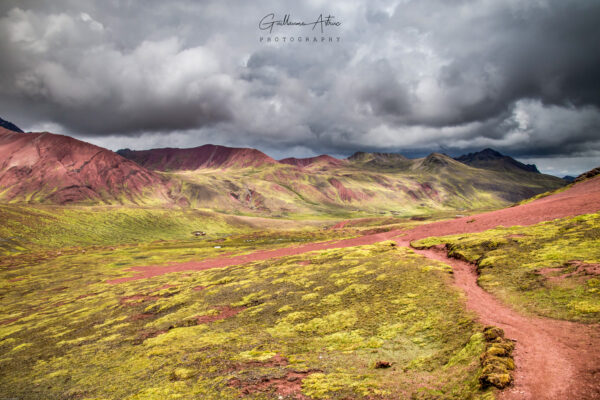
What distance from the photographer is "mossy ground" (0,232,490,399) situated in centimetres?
2050

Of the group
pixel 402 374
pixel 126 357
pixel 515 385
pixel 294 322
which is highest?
pixel 515 385

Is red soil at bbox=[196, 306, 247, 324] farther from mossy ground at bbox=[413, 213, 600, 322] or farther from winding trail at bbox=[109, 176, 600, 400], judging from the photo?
mossy ground at bbox=[413, 213, 600, 322]

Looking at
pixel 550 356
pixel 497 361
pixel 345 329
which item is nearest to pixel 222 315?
pixel 345 329

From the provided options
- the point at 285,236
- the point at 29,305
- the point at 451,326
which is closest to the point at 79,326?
the point at 29,305

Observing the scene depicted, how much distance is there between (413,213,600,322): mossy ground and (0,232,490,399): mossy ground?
5.80 meters

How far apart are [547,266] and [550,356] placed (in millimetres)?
21665

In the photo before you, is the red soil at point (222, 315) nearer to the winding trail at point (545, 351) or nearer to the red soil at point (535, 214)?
the winding trail at point (545, 351)

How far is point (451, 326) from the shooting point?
83.3 feet

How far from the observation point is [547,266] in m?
34.1

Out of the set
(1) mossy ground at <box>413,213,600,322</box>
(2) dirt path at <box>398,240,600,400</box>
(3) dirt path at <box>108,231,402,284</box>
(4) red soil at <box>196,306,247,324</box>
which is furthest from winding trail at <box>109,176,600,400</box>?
(3) dirt path at <box>108,231,402,284</box>

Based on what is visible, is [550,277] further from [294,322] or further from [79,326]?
[79,326]

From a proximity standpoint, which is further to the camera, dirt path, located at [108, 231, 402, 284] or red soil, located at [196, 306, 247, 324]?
dirt path, located at [108, 231, 402, 284]

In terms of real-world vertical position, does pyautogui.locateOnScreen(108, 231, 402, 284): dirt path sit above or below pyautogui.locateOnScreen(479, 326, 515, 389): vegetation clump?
below

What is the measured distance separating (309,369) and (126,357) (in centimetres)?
2210
